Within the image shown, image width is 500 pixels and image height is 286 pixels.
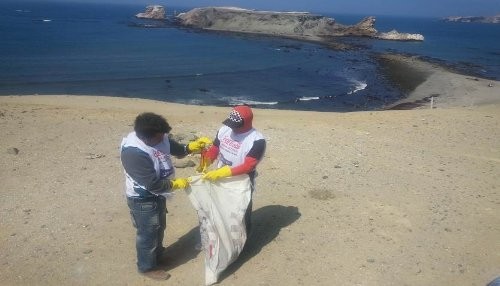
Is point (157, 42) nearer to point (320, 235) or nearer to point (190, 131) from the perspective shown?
point (190, 131)

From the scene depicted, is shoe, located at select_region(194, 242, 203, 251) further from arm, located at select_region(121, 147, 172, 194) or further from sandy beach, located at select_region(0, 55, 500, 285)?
arm, located at select_region(121, 147, 172, 194)

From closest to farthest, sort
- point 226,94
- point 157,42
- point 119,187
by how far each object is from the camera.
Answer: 1. point 119,187
2. point 226,94
3. point 157,42

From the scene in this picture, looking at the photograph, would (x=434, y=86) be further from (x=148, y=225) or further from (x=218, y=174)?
(x=148, y=225)

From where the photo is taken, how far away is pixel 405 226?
602cm

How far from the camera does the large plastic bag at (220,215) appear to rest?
4.47 meters

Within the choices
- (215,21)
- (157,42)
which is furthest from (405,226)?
(215,21)

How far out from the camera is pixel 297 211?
636 centimetres

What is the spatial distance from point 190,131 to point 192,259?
5.90 metres

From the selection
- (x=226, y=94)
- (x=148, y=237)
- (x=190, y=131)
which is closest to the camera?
(x=148, y=237)

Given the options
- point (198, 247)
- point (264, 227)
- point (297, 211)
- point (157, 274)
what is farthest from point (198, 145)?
point (297, 211)

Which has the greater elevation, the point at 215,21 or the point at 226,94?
the point at 215,21

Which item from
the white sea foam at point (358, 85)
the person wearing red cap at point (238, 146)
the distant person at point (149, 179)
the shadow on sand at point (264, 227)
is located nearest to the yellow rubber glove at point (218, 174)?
the person wearing red cap at point (238, 146)

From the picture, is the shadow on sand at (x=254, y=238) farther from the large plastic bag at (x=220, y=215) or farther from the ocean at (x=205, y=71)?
the ocean at (x=205, y=71)

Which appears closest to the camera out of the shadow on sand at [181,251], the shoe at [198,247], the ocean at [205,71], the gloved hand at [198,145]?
the gloved hand at [198,145]
